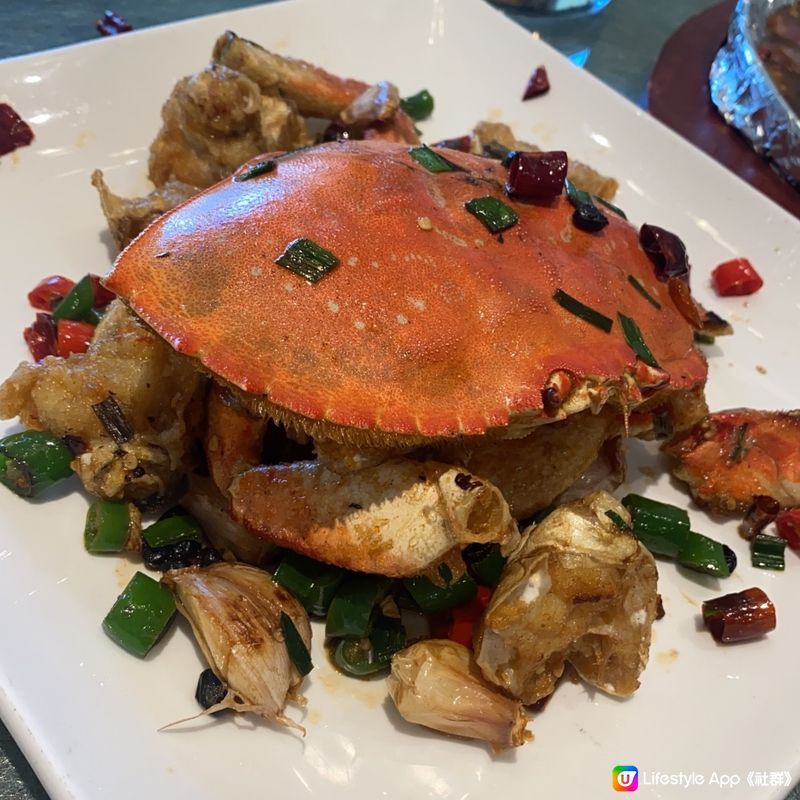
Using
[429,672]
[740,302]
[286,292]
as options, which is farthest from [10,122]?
[740,302]

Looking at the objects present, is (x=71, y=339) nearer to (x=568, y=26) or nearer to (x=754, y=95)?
(x=754, y=95)

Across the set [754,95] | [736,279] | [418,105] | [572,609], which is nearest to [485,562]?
[572,609]

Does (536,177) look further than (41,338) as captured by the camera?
No

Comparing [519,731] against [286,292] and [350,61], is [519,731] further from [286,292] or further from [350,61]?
[350,61]

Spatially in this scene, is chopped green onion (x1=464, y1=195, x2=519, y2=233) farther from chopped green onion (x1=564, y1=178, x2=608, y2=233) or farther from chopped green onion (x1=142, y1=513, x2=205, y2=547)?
chopped green onion (x1=142, y1=513, x2=205, y2=547)

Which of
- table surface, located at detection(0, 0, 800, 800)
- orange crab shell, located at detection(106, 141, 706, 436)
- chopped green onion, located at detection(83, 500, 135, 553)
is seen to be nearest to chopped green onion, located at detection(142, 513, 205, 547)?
chopped green onion, located at detection(83, 500, 135, 553)
